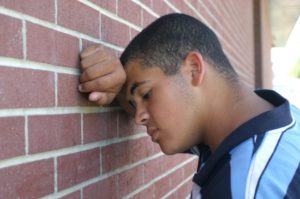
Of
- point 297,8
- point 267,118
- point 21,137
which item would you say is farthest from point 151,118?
point 297,8

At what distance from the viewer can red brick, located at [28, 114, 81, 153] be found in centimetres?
155

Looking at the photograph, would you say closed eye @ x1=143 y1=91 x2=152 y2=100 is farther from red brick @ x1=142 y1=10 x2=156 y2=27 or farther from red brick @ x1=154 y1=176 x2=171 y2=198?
red brick @ x1=154 y1=176 x2=171 y2=198

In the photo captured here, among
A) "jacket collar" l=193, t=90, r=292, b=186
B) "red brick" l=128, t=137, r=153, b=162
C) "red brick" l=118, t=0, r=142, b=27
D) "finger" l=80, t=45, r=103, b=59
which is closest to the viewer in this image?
"jacket collar" l=193, t=90, r=292, b=186

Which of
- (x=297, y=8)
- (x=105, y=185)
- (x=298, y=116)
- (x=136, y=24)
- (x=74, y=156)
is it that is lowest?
(x=105, y=185)

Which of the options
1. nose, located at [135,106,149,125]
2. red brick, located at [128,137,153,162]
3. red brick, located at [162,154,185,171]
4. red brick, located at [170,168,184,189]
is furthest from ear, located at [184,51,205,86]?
red brick, located at [170,168,184,189]

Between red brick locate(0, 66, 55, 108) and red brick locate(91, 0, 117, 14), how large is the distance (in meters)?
0.46

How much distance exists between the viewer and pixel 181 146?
204 cm

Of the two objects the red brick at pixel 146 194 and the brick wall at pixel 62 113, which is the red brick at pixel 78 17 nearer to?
the brick wall at pixel 62 113

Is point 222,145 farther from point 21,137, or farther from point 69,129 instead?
point 21,137

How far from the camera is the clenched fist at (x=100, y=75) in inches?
72.7

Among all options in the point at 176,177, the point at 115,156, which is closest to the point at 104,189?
the point at 115,156

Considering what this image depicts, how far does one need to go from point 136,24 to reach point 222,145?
0.91 metres

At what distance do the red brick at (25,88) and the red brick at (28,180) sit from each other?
0.18m

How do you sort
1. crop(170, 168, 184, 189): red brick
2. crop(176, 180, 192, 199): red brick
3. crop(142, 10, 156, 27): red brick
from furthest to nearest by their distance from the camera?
crop(176, 180, 192, 199): red brick < crop(170, 168, 184, 189): red brick < crop(142, 10, 156, 27): red brick
